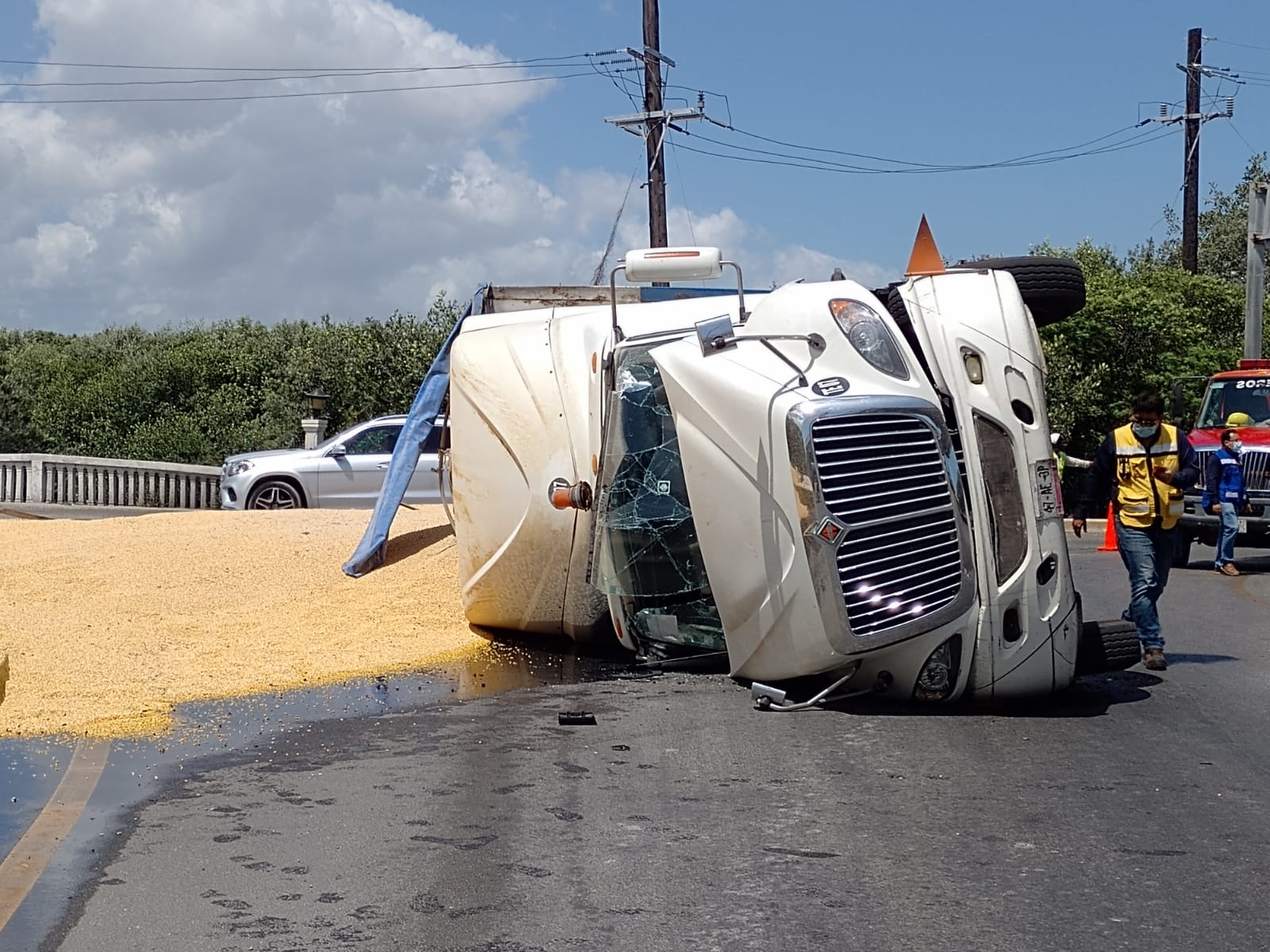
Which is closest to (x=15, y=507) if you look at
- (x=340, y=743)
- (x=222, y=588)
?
(x=222, y=588)

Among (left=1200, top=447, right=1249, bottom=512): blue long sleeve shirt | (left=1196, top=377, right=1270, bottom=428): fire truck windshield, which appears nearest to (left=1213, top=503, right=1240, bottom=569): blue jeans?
(left=1200, top=447, right=1249, bottom=512): blue long sleeve shirt

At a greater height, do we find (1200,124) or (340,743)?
(1200,124)

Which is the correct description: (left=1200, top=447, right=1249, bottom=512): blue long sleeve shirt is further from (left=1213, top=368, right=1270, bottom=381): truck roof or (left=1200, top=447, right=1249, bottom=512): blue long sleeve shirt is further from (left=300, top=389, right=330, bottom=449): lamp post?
(left=300, top=389, right=330, bottom=449): lamp post

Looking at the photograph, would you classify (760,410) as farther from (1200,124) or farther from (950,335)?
(1200,124)

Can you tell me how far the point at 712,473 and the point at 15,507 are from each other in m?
20.5

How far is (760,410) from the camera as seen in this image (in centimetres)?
733

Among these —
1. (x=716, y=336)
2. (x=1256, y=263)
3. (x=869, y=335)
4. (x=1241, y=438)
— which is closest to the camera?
(x=869, y=335)

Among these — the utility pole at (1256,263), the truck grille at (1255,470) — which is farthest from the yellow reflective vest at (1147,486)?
the utility pole at (1256,263)

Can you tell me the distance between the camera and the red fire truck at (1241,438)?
17094 mm

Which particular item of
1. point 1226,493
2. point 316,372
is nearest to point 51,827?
point 1226,493

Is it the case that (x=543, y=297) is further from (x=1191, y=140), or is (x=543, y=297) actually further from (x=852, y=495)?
(x=1191, y=140)

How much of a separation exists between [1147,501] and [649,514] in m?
3.19

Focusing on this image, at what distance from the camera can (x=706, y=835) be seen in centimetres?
541

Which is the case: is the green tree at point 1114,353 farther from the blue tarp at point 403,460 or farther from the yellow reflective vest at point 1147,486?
the yellow reflective vest at point 1147,486
